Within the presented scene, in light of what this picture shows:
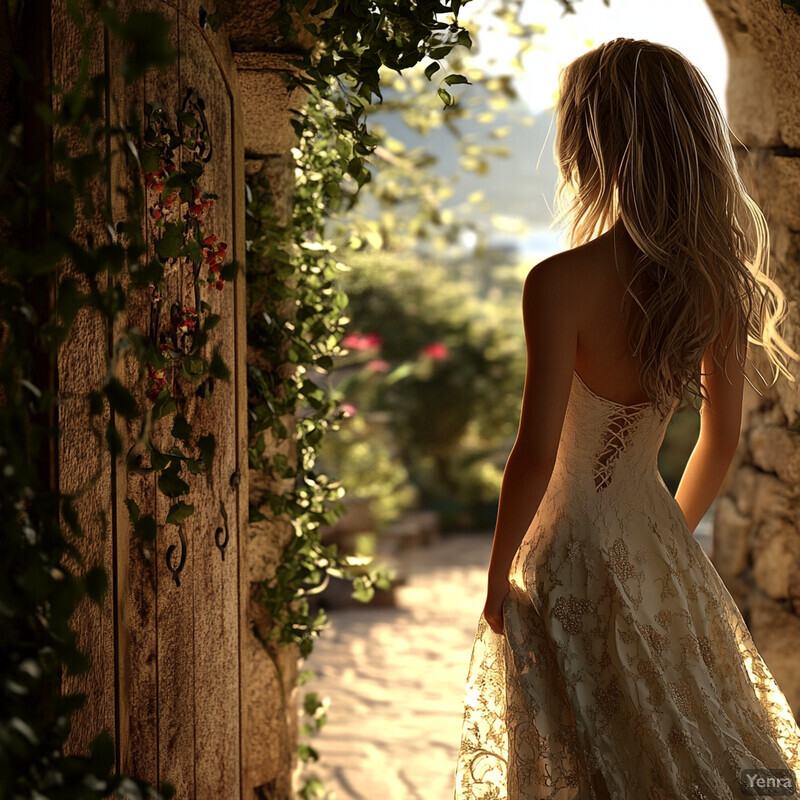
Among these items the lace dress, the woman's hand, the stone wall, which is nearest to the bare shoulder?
the lace dress

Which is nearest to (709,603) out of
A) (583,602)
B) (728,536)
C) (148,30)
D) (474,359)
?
(583,602)

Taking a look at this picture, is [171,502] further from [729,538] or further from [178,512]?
[729,538]

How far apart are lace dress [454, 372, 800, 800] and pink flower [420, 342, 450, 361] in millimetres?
5875

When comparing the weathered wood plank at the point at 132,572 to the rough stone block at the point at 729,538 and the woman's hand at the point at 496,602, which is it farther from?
the rough stone block at the point at 729,538

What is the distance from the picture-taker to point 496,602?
1.50 m

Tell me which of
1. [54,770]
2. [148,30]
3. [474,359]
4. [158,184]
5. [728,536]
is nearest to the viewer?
[148,30]

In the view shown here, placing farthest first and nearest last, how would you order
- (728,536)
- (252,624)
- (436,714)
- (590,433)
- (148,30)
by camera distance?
(436,714) < (728,536) < (252,624) < (590,433) < (148,30)

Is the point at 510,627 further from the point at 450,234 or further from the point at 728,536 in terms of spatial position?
the point at 450,234

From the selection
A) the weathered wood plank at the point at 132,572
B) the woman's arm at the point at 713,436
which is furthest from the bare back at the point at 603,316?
the weathered wood plank at the point at 132,572

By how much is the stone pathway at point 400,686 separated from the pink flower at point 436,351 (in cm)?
209

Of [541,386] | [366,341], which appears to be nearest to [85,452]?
[541,386]

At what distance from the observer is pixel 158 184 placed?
4.75 feet

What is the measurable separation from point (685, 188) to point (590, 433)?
1.52ft

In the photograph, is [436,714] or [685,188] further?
[436,714]
